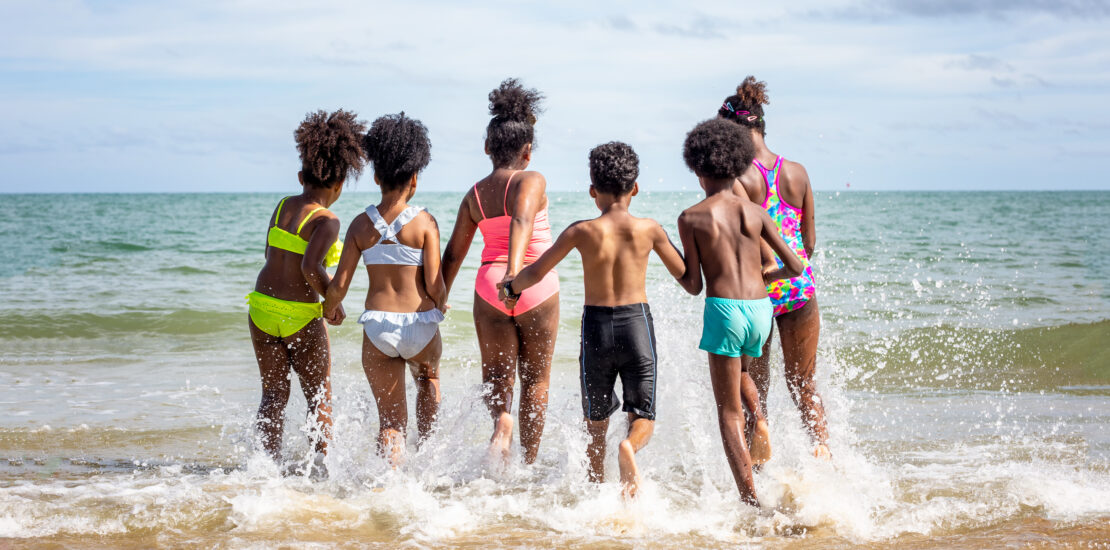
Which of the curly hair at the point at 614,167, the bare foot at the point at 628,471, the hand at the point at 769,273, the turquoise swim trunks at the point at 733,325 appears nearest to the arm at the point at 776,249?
the hand at the point at 769,273

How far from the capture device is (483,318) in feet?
14.8

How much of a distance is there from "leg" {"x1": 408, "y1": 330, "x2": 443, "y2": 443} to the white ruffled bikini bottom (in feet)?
0.24

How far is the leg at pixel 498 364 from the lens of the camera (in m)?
4.49

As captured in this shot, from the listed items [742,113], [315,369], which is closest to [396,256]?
[315,369]

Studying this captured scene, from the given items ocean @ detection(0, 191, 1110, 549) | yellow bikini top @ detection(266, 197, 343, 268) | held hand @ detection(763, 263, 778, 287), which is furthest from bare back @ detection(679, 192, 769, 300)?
yellow bikini top @ detection(266, 197, 343, 268)

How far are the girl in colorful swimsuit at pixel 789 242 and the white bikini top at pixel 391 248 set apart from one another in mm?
1752

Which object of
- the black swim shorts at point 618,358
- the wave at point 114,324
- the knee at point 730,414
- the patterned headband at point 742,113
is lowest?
the wave at point 114,324

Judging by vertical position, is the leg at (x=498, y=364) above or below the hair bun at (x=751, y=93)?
below

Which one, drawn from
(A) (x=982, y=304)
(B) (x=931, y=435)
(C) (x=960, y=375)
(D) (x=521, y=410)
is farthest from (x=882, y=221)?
(D) (x=521, y=410)

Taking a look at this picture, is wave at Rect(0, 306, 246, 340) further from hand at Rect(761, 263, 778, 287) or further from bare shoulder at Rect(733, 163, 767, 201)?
hand at Rect(761, 263, 778, 287)

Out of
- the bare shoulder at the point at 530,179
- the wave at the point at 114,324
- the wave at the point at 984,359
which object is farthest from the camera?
the wave at the point at 114,324

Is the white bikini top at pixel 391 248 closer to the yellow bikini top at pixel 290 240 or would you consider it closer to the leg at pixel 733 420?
the yellow bikini top at pixel 290 240

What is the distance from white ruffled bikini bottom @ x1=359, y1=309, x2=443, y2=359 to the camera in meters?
4.27

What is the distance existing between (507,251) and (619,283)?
2.44ft
